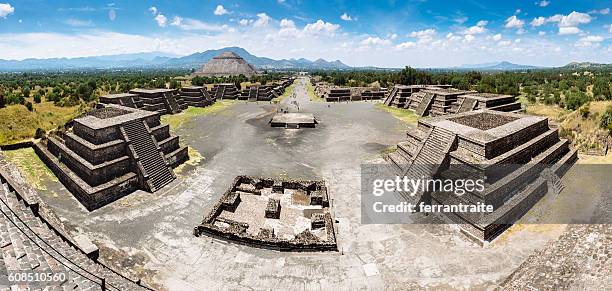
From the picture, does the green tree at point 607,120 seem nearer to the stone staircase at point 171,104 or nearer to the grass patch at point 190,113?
the grass patch at point 190,113

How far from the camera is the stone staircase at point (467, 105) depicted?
35.5m

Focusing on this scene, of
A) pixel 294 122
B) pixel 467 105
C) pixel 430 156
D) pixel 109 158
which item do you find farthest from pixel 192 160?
pixel 467 105

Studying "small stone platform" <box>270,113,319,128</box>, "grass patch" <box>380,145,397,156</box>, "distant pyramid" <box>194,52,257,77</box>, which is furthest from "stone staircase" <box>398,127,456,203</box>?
"distant pyramid" <box>194,52,257,77</box>

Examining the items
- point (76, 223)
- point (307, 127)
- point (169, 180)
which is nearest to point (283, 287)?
point (76, 223)

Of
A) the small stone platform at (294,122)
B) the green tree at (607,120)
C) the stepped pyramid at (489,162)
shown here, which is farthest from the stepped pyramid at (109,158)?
the green tree at (607,120)

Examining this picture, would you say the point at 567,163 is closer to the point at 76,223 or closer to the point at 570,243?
the point at 570,243

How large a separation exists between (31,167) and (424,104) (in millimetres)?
41255

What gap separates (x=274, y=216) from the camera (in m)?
16.4

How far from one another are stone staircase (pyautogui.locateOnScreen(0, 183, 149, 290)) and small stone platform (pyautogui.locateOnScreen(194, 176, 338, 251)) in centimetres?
437

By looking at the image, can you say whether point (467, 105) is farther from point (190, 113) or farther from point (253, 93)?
point (253, 93)

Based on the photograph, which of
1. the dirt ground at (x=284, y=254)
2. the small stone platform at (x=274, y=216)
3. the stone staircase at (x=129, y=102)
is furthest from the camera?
the stone staircase at (x=129, y=102)

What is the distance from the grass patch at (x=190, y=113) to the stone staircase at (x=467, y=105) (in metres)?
31.1

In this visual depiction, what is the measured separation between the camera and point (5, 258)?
900 centimetres

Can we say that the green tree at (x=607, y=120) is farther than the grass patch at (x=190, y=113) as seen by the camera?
No
